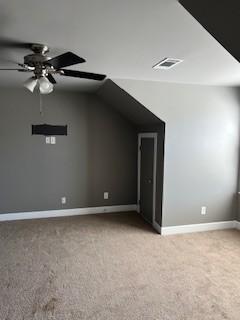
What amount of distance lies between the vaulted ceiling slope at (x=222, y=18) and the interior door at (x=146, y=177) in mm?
2961

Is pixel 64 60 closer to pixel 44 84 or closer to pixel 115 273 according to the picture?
pixel 44 84

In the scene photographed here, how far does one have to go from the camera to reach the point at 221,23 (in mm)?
1226

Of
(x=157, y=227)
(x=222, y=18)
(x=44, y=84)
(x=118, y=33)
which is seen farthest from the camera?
(x=157, y=227)

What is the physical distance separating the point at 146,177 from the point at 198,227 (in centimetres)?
126

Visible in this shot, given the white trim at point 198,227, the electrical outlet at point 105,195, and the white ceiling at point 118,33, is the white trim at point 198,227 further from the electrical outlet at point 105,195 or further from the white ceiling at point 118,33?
the white ceiling at point 118,33

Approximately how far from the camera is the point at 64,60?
6.53ft

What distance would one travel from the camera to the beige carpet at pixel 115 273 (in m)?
2.21

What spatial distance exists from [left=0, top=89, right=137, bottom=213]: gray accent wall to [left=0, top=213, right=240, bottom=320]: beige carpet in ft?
2.18

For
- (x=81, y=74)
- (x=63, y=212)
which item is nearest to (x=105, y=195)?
(x=63, y=212)

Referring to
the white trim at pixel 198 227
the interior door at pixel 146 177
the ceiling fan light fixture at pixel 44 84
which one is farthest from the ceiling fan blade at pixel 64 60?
the white trim at pixel 198 227

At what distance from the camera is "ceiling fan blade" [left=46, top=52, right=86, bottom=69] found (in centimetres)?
188

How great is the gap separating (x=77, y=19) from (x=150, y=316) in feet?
8.18

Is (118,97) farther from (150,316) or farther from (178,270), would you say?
(150,316)

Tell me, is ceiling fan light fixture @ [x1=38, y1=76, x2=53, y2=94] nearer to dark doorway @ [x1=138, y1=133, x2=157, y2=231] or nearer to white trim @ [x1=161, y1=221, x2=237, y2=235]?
dark doorway @ [x1=138, y1=133, x2=157, y2=231]
